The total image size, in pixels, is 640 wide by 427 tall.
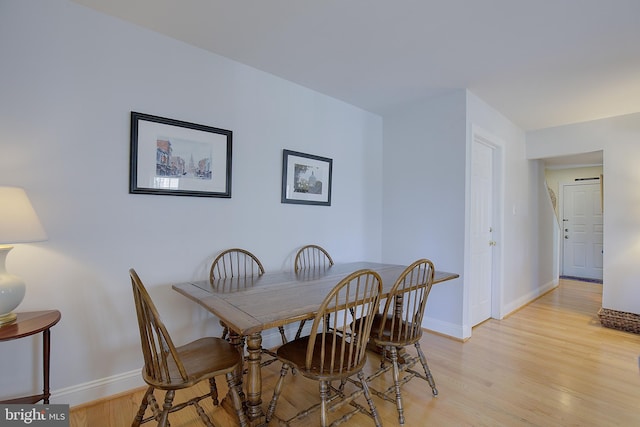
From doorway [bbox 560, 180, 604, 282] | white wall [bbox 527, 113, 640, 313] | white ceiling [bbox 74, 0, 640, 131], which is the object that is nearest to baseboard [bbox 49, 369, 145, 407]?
white ceiling [bbox 74, 0, 640, 131]

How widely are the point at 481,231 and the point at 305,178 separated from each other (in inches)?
80.5

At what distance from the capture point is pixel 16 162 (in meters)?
1.62

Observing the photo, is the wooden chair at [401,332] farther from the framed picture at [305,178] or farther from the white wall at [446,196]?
the framed picture at [305,178]

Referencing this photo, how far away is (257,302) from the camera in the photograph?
1542 mm

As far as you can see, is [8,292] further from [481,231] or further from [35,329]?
[481,231]

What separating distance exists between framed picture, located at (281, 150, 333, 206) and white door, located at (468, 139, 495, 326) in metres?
1.51

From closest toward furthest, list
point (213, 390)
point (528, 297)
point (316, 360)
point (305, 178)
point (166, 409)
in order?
point (166, 409) → point (316, 360) → point (213, 390) → point (305, 178) → point (528, 297)

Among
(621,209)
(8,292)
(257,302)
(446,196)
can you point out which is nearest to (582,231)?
(621,209)

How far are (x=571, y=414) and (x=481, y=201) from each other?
203 centimetres

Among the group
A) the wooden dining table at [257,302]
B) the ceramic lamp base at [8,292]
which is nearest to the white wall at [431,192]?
the wooden dining table at [257,302]

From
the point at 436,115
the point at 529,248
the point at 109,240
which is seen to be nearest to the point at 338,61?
the point at 436,115

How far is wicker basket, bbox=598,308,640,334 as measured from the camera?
316 centimetres

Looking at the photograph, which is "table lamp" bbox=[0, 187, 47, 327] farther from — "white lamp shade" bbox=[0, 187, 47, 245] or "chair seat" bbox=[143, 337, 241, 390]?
"chair seat" bbox=[143, 337, 241, 390]

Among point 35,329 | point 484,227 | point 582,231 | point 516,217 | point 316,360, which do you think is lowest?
point 316,360
